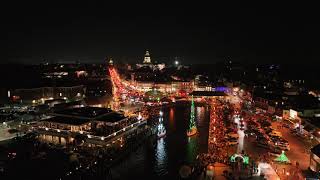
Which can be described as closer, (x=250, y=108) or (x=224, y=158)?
(x=224, y=158)

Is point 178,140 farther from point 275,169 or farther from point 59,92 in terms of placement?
point 59,92

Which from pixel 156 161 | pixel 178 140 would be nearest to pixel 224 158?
pixel 156 161

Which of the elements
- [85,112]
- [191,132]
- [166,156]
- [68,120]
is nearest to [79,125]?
[68,120]

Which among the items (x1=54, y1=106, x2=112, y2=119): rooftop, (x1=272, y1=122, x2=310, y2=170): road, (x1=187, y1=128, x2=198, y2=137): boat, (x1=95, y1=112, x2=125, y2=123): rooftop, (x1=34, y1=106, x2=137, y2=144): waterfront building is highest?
(x1=54, y1=106, x2=112, y2=119): rooftop

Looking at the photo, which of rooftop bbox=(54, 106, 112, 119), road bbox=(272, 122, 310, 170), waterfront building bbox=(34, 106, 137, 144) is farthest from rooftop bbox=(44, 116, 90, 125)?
road bbox=(272, 122, 310, 170)

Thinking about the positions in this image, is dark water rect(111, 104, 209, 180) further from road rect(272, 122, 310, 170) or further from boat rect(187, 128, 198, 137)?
road rect(272, 122, 310, 170)

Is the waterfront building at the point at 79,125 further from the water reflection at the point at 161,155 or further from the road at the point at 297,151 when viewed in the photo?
the road at the point at 297,151

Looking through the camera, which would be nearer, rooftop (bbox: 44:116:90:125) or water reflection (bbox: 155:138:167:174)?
water reflection (bbox: 155:138:167:174)

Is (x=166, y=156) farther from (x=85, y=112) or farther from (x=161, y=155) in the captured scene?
(x=85, y=112)

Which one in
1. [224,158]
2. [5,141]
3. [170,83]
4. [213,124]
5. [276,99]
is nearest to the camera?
[224,158]
